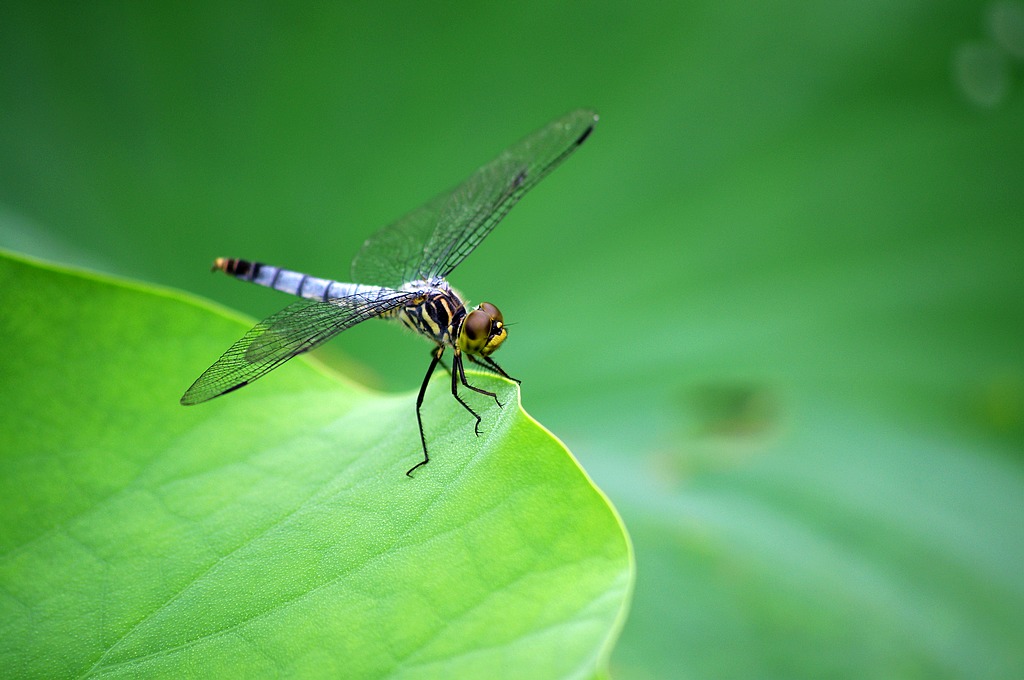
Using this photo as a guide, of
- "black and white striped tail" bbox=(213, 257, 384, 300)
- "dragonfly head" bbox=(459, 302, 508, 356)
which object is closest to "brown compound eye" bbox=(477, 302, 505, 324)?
"dragonfly head" bbox=(459, 302, 508, 356)

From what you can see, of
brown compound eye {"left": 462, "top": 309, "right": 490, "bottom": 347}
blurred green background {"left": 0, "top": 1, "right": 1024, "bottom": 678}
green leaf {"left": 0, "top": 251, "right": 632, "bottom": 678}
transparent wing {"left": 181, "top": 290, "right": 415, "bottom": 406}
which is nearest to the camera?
green leaf {"left": 0, "top": 251, "right": 632, "bottom": 678}

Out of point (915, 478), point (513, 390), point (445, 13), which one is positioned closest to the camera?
point (513, 390)

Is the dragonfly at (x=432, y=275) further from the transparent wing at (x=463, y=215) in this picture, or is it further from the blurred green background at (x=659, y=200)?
the blurred green background at (x=659, y=200)

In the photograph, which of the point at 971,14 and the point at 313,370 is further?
the point at 971,14

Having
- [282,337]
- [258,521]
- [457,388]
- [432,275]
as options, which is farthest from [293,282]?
[258,521]

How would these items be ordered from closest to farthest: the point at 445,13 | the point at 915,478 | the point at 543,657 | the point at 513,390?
the point at 543,657
the point at 513,390
the point at 915,478
the point at 445,13

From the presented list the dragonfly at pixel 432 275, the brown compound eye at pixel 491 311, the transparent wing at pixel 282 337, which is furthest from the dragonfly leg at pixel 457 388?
the transparent wing at pixel 282 337

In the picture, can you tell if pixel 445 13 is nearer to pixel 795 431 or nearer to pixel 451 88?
pixel 451 88

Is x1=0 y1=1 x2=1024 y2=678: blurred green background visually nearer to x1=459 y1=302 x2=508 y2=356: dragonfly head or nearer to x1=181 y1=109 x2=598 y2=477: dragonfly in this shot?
x1=181 y1=109 x2=598 y2=477: dragonfly

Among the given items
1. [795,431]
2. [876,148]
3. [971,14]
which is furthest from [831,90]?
[795,431]
